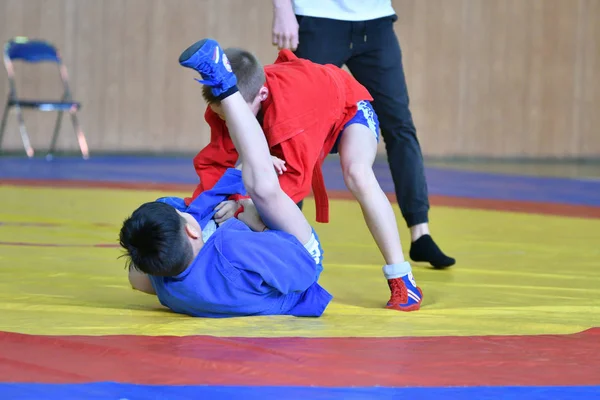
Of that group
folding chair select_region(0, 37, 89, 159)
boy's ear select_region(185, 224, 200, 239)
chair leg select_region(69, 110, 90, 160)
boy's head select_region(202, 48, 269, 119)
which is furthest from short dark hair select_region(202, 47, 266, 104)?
chair leg select_region(69, 110, 90, 160)

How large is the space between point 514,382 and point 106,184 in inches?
152

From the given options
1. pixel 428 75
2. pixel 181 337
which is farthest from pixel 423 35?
pixel 181 337

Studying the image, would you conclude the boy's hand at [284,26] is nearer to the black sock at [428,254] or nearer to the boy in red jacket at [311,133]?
the boy in red jacket at [311,133]

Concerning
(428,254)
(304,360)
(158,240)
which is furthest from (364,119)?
(304,360)

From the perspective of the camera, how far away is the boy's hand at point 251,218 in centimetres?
220

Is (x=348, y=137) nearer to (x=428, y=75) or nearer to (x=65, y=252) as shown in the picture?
(x=65, y=252)

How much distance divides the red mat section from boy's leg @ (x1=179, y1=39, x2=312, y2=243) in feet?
1.27

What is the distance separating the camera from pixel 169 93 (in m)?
8.25

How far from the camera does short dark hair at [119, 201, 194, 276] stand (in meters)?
1.94

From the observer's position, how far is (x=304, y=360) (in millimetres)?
1667

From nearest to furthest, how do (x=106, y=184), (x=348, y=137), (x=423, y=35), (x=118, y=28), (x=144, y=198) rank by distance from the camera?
(x=348, y=137)
(x=144, y=198)
(x=106, y=184)
(x=118, y=28)
(x=423, y=35)

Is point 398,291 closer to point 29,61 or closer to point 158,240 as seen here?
point 158,240

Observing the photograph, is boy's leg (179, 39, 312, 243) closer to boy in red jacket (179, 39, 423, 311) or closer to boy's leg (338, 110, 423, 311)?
boy in red jacket (179, 39, 423, 311)

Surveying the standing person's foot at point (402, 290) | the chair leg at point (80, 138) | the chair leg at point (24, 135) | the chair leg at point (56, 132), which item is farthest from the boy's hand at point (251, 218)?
the chair leg at point (56, 132)
